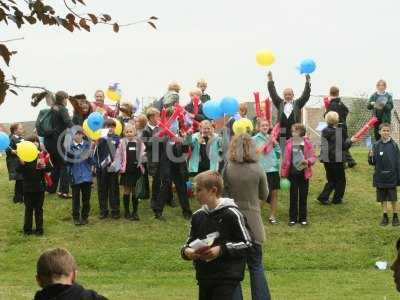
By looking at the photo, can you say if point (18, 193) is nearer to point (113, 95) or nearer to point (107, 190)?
point (107, 190)

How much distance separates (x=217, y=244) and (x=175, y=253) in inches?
274

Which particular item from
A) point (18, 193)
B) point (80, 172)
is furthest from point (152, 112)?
point (18, 193)

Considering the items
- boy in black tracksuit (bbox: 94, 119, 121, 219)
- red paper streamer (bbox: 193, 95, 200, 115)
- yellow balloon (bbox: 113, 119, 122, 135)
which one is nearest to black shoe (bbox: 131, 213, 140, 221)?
boy in black tracksuit (bbox: 94, 119, 121, 219)

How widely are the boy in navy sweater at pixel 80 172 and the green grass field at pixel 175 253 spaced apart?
12.3 inches

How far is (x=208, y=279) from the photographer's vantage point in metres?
6.71

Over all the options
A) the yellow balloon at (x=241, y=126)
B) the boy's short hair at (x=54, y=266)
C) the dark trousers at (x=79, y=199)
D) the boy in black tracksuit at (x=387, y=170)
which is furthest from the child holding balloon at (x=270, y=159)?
the boy's short hair at (x=54, y=266)

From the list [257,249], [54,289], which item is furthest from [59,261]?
[257,249]

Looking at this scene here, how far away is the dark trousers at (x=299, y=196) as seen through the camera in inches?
592

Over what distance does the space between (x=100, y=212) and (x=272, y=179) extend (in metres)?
3.51

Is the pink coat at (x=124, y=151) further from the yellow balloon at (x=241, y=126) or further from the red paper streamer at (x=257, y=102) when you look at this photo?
the red paper streamer at (x=257, y=102)

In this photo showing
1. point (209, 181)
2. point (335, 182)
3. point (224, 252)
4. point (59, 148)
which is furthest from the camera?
point (335, 182)

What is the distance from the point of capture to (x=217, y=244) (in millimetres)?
6656

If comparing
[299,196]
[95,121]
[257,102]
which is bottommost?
[299,196]

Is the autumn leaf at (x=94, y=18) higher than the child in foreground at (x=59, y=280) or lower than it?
higher
